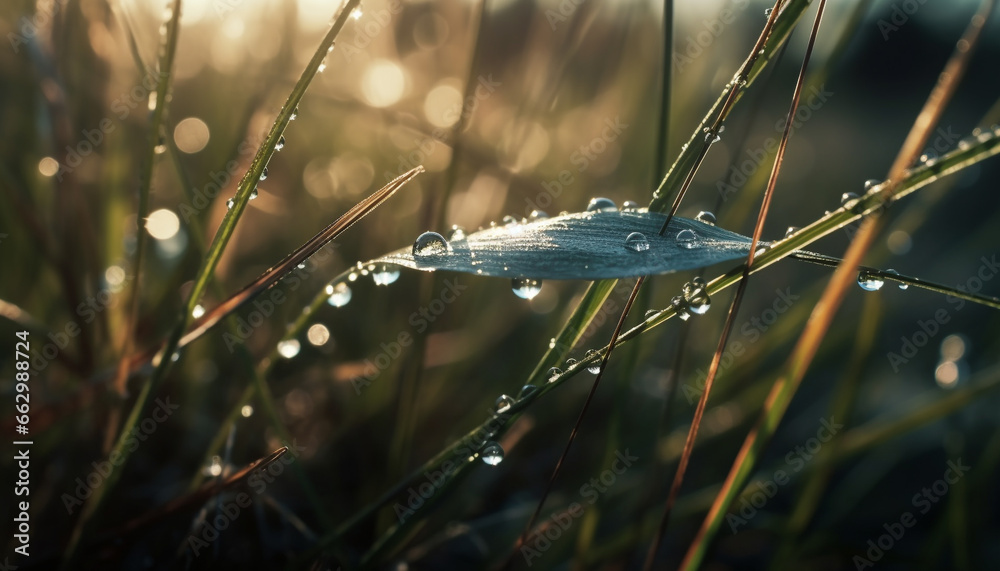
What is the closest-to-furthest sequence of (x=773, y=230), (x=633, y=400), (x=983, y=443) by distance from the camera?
(x=983, y=443)
(x=633, y=400)
(x=773, y=230)

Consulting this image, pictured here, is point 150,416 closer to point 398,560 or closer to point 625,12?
point 398,560

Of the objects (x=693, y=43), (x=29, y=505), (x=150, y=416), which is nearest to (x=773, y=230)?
(x=693, y=43)

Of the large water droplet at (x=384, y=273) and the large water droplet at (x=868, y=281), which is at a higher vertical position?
the large water droplet at (x=384, y=273)
